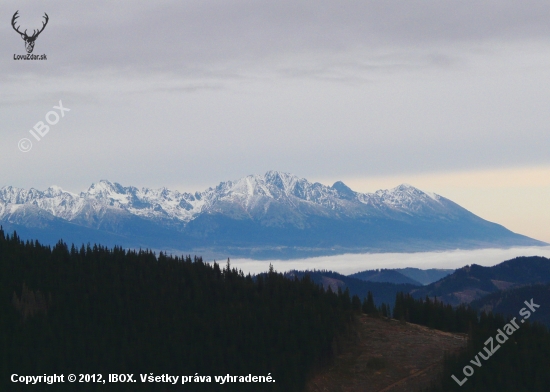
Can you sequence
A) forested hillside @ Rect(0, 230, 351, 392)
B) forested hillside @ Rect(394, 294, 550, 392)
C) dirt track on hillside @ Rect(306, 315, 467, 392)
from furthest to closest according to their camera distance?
1. forested hillside @ Rect(0, 230, 351, 392)
2. dirt track on hillside @ Rect(306, 315, 467, 392)
3. forested hillside @ Rect(394, 294, 550, 392)

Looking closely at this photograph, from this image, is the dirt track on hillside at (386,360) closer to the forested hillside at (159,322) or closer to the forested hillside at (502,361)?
the forested hillside at (502,361)

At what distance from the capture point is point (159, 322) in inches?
5846

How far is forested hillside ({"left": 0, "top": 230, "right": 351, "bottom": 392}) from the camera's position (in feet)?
438

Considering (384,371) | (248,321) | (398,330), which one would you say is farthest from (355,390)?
(248,321)

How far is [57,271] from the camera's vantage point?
168 metres

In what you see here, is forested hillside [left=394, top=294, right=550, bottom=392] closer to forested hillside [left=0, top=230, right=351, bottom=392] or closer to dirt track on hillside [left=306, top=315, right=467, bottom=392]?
dirt track on hillside [left=306, top=315, right=467, bottom=392]

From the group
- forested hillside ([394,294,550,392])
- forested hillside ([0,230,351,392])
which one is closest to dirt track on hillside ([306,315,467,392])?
forested hillside ([394,294,550,392])

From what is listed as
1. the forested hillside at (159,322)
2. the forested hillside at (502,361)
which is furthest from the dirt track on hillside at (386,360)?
the forested hillside at (159,322)

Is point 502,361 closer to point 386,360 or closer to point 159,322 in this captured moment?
point 386,360

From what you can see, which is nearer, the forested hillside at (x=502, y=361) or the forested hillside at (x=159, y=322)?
the forested hillside at (x=502, y=361)

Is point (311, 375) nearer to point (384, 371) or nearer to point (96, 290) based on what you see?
point (384, 371)

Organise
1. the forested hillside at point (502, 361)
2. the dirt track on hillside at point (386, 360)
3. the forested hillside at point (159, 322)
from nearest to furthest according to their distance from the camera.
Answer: the forested hillside at point (502, 361), the dirt track on hillside at point (386, 360), the forested hillside at point (159, 322)

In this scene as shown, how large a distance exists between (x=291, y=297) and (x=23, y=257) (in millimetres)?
60413

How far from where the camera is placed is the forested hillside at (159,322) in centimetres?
13362
